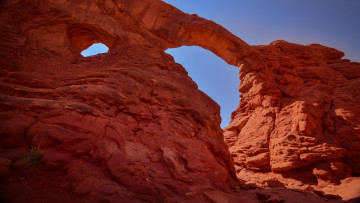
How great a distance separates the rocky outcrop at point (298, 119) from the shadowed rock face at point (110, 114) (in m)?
0.20

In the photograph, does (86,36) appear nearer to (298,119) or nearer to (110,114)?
(110,114)

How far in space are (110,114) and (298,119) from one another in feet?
36.1

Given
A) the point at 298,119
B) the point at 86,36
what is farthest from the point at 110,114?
the point at 298,119

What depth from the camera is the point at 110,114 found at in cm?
533

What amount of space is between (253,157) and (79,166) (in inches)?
434

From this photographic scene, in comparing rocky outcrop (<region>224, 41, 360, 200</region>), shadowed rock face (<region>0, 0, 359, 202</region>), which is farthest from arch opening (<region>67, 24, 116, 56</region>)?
rocky outcrop (<region>224, 41, 360, 200</region>)

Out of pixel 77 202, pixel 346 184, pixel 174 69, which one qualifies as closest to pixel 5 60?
pixel 77 202

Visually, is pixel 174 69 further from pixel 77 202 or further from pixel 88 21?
pixel 77 202

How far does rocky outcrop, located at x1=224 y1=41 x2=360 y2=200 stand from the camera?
9523 millimetres

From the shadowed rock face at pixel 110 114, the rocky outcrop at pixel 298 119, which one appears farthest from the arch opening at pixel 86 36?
the rocky outcrop at pixel 298 119

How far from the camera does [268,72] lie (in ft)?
48.8

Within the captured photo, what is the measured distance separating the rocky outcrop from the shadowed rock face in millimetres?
204

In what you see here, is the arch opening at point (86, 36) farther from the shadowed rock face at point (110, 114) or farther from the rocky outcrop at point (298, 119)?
the rocky outcrop at point (298, 119)

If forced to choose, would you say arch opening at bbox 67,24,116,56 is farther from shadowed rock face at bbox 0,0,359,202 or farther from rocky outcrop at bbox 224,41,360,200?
rocky outcrop at bbox 224,41,360,200
